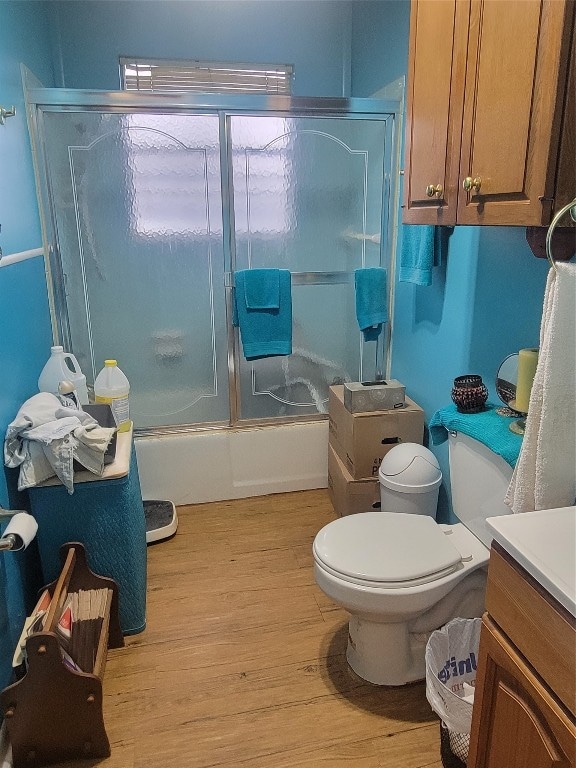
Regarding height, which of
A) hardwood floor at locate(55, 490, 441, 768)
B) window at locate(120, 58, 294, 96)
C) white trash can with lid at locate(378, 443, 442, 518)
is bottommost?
hardwood floor at locate(55, 490, 441, 768)

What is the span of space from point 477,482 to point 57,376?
59.6 inches

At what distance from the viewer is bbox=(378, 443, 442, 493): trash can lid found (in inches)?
79.7

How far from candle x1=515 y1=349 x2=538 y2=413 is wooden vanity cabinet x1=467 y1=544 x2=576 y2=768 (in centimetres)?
58

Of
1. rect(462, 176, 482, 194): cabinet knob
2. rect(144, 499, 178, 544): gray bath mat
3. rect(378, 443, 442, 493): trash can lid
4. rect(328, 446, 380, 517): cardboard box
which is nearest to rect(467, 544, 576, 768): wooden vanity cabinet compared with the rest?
rect(462, 176, 482, 194): cabinet knob

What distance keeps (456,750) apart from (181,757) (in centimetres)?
71

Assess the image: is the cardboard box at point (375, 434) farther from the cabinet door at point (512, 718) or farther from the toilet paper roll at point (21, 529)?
the toilet paper roll at point (21, 529)

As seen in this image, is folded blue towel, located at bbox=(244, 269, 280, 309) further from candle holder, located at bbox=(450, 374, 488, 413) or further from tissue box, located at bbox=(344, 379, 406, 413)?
candle holder, located at bbox=(450, 374, 488, 413)

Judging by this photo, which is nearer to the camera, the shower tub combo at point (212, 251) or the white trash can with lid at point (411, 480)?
the white trash can with lid at point (411, 480)

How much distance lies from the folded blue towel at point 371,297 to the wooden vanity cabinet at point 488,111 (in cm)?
94

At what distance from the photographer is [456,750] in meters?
1.36

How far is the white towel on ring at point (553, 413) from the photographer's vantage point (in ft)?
3.53

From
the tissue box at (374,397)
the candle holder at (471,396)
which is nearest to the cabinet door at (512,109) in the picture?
the candle holder at (471,396)

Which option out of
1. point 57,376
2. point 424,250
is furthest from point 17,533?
point 424,250

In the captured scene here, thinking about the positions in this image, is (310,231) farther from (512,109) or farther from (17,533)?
(17,533)
